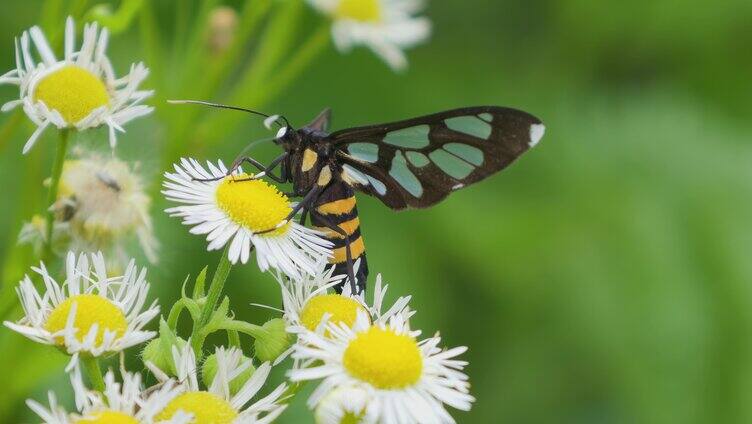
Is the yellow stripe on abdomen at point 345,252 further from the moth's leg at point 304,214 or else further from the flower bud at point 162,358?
the flower bud at point 162,358

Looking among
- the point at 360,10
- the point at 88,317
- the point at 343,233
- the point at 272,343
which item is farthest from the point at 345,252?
the point at 360,10

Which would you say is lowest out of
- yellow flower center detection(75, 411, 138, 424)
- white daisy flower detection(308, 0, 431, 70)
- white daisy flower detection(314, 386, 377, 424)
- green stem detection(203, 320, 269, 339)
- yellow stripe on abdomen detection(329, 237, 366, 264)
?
yellow flower center detection(75, 411, 138, 424)

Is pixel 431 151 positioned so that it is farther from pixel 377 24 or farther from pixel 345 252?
pixel 377 24

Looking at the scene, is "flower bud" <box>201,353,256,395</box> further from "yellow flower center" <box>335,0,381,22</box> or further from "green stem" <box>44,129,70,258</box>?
"yellow flower center" <box>335,0,381,22</box>

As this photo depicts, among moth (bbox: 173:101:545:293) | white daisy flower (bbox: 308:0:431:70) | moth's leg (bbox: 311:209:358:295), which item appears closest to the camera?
moth's leg (bbox: 311:209:358:295)

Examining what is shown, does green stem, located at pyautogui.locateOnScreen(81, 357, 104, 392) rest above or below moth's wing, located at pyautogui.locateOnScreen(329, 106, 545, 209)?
below

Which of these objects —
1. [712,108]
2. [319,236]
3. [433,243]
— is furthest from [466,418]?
[319,236]

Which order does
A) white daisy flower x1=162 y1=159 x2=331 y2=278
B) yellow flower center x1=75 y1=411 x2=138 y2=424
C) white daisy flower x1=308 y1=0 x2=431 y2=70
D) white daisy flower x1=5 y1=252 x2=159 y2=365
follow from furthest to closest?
1. white daisy flower x1=308 y1=0 x2=431 y2=70
2. white daisy flower x1=162 y1=159 x2=331 y2=278
3. white daisy flower x1=5 y1=252 x2=159 y2=365
4. yellow flower center x1=75 y1=411 x2=138 y2=424

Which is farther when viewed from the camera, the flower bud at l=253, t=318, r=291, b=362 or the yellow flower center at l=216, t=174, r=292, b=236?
the yellow flower center at l=216, t=174, r=292, b=236

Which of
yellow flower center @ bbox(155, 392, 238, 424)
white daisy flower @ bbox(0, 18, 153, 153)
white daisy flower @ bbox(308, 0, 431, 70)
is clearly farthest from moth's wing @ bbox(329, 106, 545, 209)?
white daisy flower @ bbox(308, 0, 431, 70)
